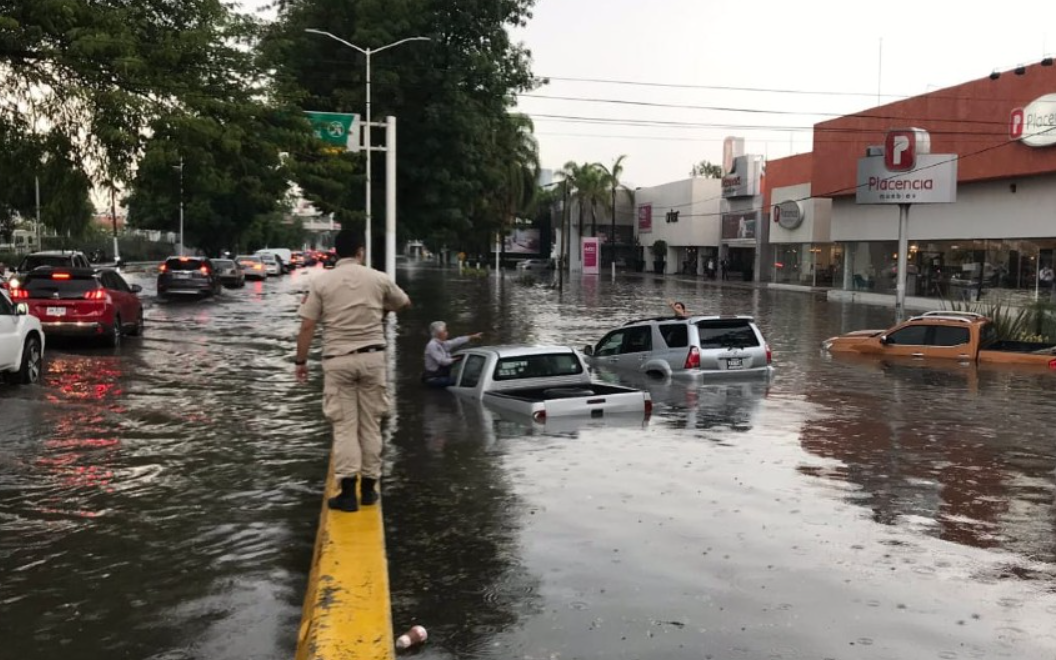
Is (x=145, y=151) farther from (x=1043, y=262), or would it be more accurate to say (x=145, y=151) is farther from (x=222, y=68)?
(x=1043, y=262)

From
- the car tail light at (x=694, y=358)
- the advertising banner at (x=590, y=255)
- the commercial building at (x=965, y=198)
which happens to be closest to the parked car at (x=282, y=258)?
the advertising banner at (x=590, y=255)

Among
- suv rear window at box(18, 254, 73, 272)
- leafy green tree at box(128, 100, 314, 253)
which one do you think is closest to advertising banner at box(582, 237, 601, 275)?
suv rear window at box(18, 254, 73, 272)

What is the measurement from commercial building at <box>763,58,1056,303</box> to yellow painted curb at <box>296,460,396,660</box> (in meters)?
28.2

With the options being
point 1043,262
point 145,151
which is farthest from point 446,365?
point 1043,262

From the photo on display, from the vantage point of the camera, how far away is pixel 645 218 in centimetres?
9375

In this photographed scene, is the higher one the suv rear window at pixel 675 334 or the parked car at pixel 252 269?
the parked car at pixel 252 269

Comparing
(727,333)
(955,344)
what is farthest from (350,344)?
(955,344)

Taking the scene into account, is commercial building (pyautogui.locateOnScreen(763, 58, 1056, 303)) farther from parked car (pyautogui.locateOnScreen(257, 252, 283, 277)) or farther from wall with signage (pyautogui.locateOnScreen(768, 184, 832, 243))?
parked car (pyautogui.locateOnScreen(257, 252, 283, 277))

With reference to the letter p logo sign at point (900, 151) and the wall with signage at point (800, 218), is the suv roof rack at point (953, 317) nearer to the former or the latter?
the letter p logo sign at point (900, 151)

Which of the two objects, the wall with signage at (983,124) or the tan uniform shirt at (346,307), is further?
the wall with signage at (983,124)

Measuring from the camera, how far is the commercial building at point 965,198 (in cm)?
3878

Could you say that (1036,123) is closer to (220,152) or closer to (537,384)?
(537,384)

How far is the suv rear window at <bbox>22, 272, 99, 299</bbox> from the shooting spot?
69.1 ft

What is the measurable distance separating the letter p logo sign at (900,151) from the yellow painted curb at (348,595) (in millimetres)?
38330
